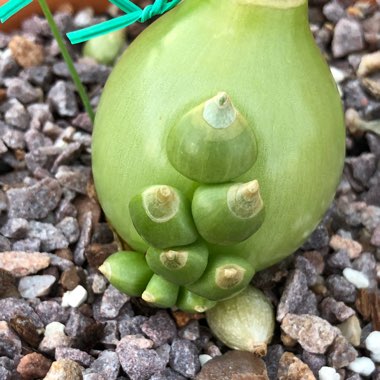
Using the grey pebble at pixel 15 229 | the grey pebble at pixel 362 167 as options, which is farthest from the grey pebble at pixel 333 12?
the grey pebble at pixel 15 229

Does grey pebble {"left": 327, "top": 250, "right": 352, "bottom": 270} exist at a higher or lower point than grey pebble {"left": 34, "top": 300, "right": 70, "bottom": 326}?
lower

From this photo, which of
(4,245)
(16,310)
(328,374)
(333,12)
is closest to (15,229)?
(4,245)

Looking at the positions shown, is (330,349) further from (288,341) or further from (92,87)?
(92,87)

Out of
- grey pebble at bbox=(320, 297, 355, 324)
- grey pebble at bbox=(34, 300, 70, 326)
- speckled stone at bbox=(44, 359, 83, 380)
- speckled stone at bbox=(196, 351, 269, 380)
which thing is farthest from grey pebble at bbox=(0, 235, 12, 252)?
grey pebble at bbox=(320, 297, 355, 324)

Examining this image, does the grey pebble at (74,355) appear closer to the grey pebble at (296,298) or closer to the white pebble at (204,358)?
the white pebble at (204,358)

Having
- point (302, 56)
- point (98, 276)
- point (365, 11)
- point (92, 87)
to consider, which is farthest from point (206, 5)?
point (365, 11)

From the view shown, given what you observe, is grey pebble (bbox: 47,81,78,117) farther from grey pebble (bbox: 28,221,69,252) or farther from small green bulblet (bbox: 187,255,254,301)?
small green bulblet (bbox: 187,255,254,301)
